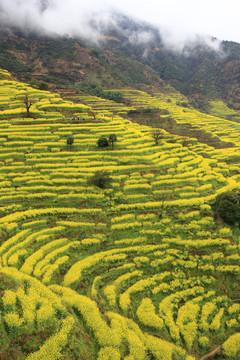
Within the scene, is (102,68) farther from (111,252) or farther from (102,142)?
(111,252)

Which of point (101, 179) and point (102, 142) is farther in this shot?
point (102, 142)

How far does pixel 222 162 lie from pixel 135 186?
2785 cm

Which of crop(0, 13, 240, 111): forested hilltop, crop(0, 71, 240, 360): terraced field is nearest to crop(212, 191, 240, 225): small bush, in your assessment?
crop(0, 71, 240, 360): terraced field

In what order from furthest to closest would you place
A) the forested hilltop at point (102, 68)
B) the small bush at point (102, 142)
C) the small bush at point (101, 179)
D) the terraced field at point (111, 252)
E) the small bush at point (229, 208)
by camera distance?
the forested hilltop at point (102, 68)
the small bush at point (102, 142)
the small bush at point (101, 179)
the small bush at point (229, 208)
the terraced field at point (111, 252)

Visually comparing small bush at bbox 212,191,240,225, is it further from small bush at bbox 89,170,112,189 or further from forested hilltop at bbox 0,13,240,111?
forested hilltop at bbox 0,13,240,111

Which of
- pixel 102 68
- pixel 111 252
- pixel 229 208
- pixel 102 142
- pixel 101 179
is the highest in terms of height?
pixel 102 68

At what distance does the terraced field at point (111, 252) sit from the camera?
47.3 feet

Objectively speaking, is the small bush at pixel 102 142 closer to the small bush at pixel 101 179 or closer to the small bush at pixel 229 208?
the small bush at pixel 101 179

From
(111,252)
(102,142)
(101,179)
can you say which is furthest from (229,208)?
(102,142)

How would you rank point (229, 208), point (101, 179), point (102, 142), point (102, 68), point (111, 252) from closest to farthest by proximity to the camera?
1. point (111, 252)
2. point (229, 208)
3. point (101, 179)
4. point (102, 142)
5. point (102, 68)

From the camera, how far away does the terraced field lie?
14.4m

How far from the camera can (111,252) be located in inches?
910

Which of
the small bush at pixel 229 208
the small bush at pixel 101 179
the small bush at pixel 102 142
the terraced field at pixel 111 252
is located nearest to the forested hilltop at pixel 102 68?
the small bush at pixel 102 142

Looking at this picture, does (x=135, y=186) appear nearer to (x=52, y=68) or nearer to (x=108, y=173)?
(x=108, y=173)
